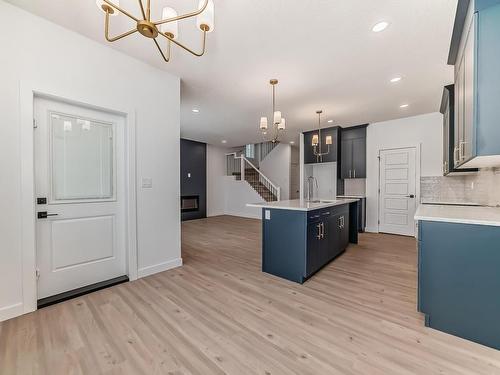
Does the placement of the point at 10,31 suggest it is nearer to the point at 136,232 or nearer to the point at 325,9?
the point at 136,232

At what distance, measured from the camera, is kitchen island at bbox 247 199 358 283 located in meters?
2.76

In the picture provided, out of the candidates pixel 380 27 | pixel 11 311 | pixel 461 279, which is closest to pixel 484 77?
pixel 380 27

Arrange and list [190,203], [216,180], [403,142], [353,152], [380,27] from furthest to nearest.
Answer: [216,180]
[190,203]
[353,152]
[403,142]
[380,27]

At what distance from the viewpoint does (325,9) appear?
203 cm

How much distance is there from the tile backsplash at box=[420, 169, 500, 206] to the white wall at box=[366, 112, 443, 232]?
0.20 metres

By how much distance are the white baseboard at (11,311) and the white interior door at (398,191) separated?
6524mm

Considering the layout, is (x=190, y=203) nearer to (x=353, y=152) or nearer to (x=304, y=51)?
(x=353, y=152)

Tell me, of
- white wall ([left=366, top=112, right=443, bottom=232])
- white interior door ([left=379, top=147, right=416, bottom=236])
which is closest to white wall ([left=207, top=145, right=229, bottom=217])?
white wall ([left=366, top=112, right=443, bottom=232])

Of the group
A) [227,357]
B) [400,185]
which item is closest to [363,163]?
[400,185]

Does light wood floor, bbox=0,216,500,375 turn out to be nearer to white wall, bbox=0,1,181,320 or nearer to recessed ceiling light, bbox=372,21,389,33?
white wall, bbox=0,1,181,320

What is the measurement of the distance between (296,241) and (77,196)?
2622mm

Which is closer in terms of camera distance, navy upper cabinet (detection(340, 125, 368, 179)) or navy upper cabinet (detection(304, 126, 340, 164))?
navy upper cabinet (detection(340, 125, 368, 179))

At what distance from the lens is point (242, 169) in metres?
8.77

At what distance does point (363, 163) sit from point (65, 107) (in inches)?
241
